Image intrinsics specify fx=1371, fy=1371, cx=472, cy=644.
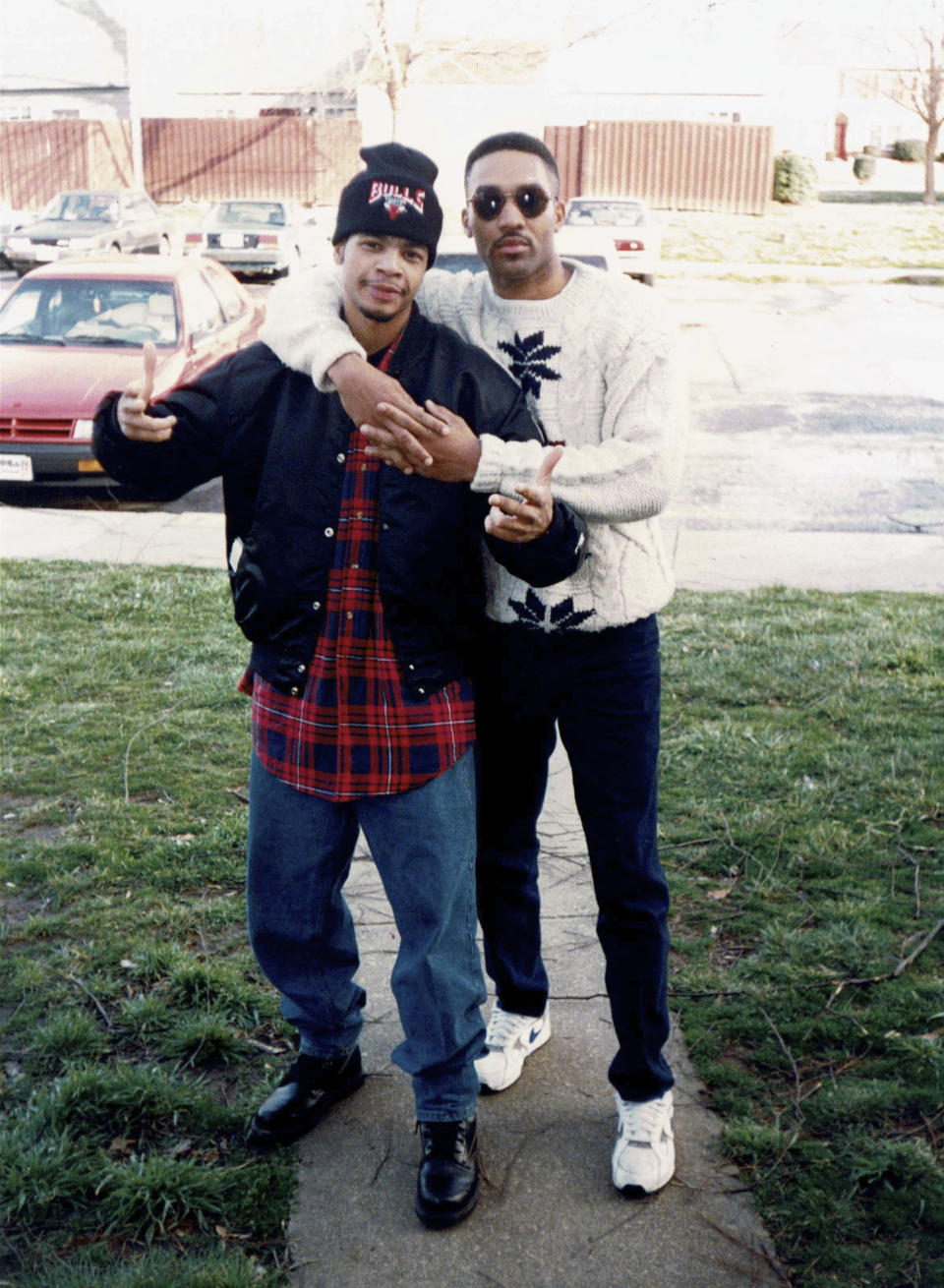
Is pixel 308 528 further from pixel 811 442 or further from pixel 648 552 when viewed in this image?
pixel 811 442

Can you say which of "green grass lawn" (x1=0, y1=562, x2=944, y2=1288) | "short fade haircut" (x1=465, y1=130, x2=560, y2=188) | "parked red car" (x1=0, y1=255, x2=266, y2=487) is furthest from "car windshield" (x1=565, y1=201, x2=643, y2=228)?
"short fade haircut" (x1=465, y1=130, x2=560, y2=188)

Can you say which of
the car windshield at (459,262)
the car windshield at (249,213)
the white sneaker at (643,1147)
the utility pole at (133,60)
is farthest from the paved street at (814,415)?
the utility pole at (133,60)

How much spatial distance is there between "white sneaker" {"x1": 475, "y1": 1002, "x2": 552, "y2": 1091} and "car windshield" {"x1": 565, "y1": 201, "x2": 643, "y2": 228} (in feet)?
69.5

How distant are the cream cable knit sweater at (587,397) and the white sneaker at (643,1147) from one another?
100cm

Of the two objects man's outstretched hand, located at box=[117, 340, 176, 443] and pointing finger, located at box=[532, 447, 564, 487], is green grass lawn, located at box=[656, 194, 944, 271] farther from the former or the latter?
pointing finger, located at box=[532, 447, 564, 487]

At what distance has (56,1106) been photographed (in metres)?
2.90

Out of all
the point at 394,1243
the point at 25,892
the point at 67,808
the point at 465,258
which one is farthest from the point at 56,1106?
the point at 465,258

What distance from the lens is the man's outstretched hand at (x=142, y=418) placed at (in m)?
2.49

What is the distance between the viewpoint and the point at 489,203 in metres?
2.56

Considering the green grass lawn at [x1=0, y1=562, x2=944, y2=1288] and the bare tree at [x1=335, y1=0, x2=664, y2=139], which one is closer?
the green grass lawn at [x1=0, y1=562, x2=944, y2=1288]

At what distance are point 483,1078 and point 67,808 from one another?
2000mm

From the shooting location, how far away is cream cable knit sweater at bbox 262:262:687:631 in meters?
2.45

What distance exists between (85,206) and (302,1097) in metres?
26.1

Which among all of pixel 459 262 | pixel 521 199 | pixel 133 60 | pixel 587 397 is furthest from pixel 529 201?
pixel 133 60
